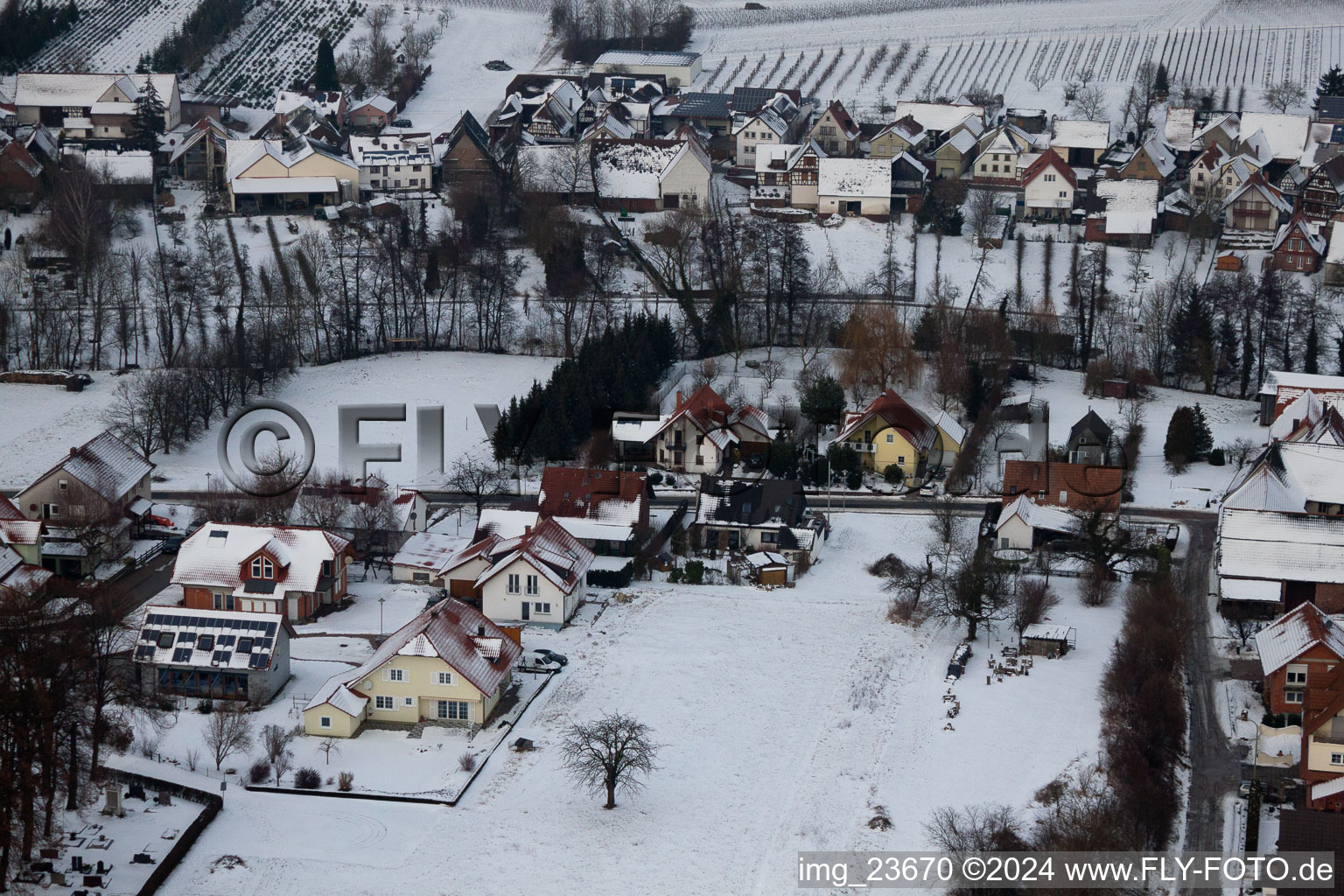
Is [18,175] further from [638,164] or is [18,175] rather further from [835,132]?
[835,132]

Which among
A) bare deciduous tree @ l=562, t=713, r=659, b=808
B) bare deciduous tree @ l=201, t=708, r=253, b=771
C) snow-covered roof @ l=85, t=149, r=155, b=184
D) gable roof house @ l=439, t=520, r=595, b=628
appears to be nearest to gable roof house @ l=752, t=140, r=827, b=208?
snow-covered roof @ l=85, t=149, r=155, b=184

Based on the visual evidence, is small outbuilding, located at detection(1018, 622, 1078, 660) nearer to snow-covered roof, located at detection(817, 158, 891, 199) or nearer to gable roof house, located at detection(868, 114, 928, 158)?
snow-covered roof, located at detection(817, 158, 891, 199)

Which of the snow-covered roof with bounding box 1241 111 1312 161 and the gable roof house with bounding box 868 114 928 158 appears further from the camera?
the gable roof house with bounding box 868 114 928 158

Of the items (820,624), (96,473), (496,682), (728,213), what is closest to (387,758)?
(496,682)

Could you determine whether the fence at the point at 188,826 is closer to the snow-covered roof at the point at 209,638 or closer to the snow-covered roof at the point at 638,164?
the snow-covered roof at the point at 209,638

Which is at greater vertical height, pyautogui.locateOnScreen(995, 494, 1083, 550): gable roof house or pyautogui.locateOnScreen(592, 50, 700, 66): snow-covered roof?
pyautogui.locateOnScreen(592, 50, 700, 66): snow-covered roof

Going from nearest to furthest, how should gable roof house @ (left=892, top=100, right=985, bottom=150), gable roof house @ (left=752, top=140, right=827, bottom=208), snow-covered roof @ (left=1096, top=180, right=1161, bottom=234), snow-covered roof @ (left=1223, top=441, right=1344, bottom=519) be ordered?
snow-covered roof @ (left=1223, top=441, right=1344, bottom=519) → snow-covered roof @ (left=1096, top=180, right=1161, bottom=234) → gable roof house @ (left=752, top=140, right=827, bottom=208) → gable roof house @ (left=892, top=100, right=985, bottom=150)

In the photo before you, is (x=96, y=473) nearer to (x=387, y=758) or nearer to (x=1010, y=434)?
(x=387, y=758)

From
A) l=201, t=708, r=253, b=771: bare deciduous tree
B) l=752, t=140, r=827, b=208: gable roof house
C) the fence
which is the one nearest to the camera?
the fence

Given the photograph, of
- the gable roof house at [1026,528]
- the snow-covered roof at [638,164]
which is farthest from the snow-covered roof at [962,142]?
the gable roof house at [1026,528]
